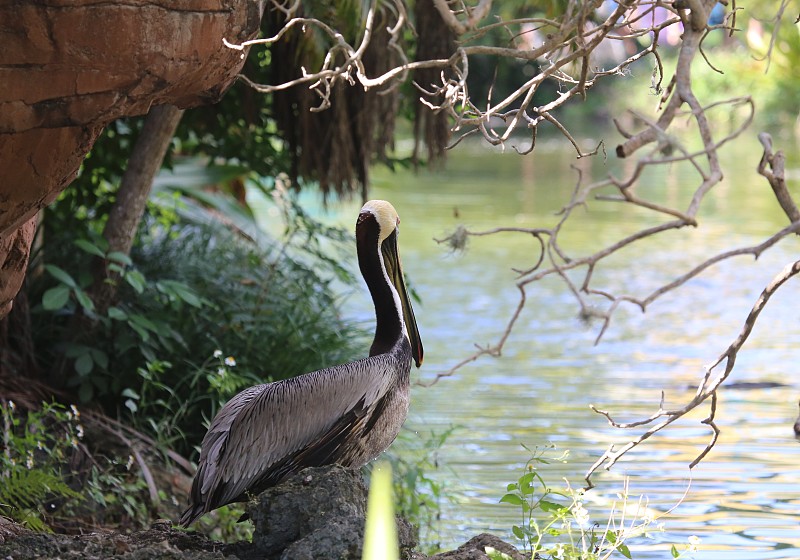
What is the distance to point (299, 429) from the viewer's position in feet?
14.5

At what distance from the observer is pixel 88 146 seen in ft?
13.9

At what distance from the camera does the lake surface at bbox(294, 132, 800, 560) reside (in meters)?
6.47

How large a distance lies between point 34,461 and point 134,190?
1701 mm

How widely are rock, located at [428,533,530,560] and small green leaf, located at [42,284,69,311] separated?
2821 mm

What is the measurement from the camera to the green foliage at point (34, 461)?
4902 millimetres

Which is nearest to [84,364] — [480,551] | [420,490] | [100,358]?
[100,358]

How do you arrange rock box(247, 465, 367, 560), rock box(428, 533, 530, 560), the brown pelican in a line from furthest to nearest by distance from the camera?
the brown pelican
rock box(428, 533, 530, 560)
rock box(247, 465, 367, 560)

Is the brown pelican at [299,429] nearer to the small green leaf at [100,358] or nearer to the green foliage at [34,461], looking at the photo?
the green foliage at [34,461]

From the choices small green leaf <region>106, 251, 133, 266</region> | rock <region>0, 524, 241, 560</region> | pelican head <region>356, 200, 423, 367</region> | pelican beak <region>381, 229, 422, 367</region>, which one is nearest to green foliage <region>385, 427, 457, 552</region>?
pelican beak <region>381, 229, 422, 367</region>

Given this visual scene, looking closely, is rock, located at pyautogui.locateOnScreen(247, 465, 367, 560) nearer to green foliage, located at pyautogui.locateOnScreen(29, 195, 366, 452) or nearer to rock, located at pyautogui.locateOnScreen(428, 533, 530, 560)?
rock, located at pyautogui.locateOnScreen(428, 533, 530, 560)

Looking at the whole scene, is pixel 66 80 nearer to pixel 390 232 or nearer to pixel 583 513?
pixel 390 232

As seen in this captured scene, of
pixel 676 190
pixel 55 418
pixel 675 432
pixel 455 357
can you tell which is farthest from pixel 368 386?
pixel 676 190

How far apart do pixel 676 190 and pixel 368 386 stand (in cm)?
1752

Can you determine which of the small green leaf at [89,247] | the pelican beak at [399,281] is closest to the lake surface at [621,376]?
the pelican beak at [399,281]
